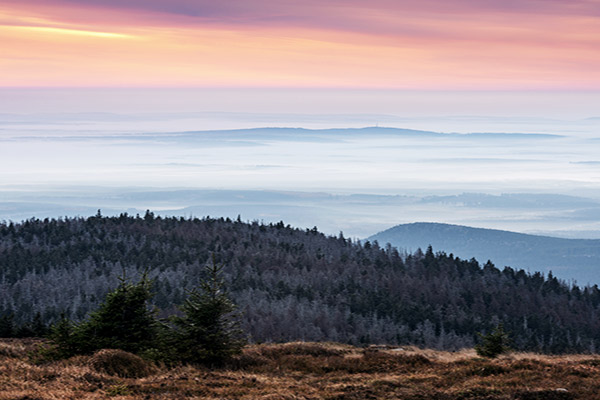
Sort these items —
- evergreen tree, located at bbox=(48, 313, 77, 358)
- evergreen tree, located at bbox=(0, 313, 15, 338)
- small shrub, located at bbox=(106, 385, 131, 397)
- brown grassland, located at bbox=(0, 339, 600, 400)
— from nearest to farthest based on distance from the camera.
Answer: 1. small shrub, located at bbox=(106, 385, 131, 397)
2. brown grassland, located at bbox=(0, 339, 600, 400)
3. evergreen tree, located at bbox=(48, 313, 77, 358)
4. evergreen tree, located at bbox=(0, 313, 15, 338)

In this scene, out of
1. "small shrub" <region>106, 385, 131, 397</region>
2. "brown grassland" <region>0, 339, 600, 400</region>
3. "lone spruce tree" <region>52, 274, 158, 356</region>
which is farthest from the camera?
"lone spruce tree" <region>52, 274, 158, 356</region>

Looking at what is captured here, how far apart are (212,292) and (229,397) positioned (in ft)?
36.2

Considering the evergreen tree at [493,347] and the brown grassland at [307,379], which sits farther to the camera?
the evergreen tree at [493,347]

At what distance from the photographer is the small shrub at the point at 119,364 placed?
30752 mm

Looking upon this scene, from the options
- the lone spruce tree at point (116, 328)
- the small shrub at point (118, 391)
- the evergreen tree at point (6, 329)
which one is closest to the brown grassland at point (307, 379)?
the small shrub at point (118, 391)

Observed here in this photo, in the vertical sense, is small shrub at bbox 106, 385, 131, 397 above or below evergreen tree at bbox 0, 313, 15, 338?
above

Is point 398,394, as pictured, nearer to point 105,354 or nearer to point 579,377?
point 579,377

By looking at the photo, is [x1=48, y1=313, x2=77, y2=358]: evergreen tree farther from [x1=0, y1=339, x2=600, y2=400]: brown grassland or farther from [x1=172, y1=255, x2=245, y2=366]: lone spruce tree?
[x1=172, y1=255, x2=245, y2=366]: lone spruce tree

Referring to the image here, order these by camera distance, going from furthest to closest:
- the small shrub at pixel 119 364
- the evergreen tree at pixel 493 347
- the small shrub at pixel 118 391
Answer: the evergreen tree at pixel 493 347 → the small shrub at pixel 119 364 → the small shrub at pixel 118 391

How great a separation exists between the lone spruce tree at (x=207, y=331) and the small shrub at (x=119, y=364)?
12.7 ft

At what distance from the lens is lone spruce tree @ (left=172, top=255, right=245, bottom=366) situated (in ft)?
118

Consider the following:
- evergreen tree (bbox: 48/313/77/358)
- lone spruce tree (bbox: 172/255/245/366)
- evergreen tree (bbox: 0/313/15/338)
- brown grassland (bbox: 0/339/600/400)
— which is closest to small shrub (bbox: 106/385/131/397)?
brown grassland (bbox: 0/339/600/400)

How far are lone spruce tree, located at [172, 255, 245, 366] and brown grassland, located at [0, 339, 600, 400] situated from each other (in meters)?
1.14

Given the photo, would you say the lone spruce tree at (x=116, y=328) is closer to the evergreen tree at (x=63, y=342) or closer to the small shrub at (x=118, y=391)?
the evergreen tree at (x=63, y=342)
